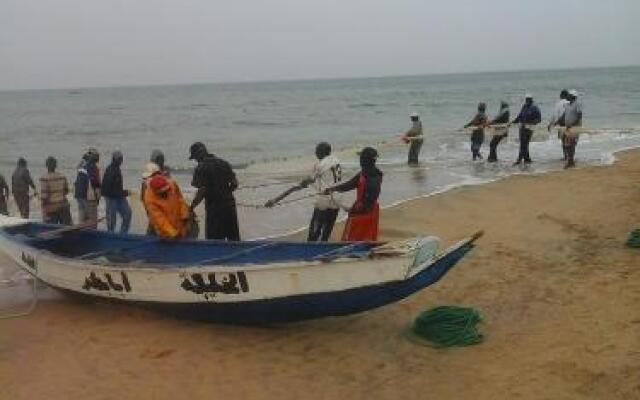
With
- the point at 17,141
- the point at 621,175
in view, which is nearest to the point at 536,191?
the point at 621,175

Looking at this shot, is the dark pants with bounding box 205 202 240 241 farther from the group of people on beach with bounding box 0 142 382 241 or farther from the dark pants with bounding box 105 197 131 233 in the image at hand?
the dark pants with bounding box 105 197 131 233

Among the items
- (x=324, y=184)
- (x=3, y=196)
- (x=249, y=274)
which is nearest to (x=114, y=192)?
(x=3, y=196)

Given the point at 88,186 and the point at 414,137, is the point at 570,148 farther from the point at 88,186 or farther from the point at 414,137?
the point at 88,186

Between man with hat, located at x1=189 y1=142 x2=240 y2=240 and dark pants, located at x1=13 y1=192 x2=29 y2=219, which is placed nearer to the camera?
man with hat, located at x1=189 y1=142 x2=240 y2=240

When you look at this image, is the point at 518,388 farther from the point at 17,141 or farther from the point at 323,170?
the point at 17,141

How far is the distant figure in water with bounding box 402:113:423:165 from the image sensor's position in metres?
18.6

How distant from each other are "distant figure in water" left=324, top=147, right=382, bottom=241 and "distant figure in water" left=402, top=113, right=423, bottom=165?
10.7 m

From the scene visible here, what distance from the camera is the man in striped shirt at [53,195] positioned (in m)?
10.6

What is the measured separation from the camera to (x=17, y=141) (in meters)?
36.3

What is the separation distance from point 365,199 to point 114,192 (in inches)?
182

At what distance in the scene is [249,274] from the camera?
6.38 m

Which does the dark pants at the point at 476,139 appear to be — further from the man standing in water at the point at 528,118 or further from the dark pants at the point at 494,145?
the man standing in water at the point at 528,118

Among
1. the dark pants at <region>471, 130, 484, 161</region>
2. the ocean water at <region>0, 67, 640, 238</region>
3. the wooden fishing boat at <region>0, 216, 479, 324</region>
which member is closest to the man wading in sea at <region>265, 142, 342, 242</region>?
the wooden fishing boat at <region>0, 216, 479, 324</region>

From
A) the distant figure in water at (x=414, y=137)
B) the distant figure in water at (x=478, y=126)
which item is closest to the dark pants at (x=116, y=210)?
the distant figure in water at (x=414, y=137)
